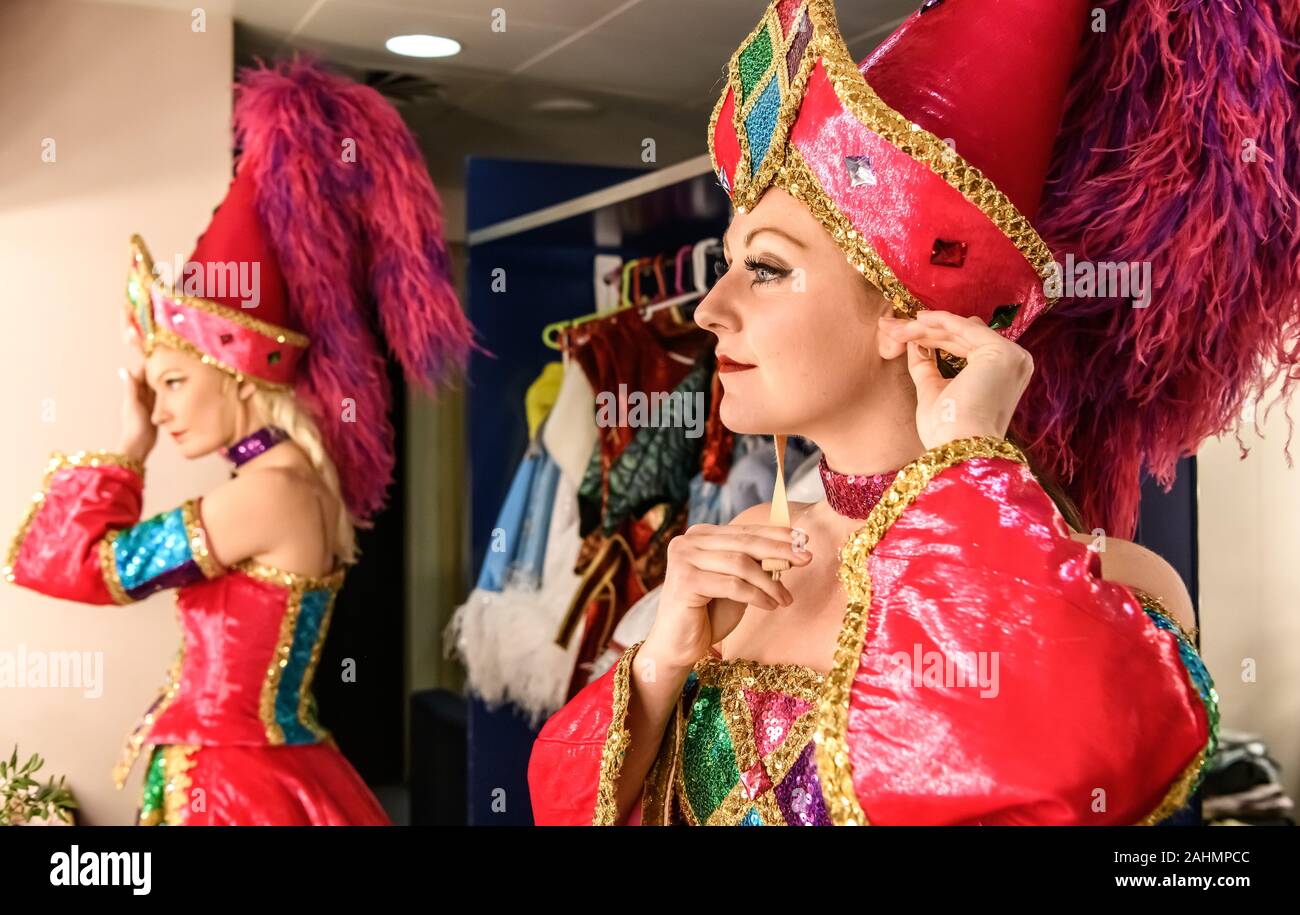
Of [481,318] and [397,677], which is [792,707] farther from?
[397,677]

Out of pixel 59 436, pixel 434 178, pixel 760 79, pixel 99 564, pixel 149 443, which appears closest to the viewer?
pixel 760 79

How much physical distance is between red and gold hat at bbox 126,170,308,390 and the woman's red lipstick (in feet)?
5.01

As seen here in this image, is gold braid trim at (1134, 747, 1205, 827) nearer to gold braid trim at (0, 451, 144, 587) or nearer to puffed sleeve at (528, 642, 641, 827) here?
puffed sleeve at (528, 642, 641, 827)

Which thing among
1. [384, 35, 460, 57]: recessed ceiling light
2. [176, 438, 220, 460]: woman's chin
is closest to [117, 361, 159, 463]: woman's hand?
[176, 438, 220, 460]: woman's chin

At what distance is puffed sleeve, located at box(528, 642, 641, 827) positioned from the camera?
1.13m

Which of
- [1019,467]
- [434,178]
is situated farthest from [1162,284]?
[434,178]

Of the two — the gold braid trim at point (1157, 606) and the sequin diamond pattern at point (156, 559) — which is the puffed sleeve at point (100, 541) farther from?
the gold braid trim at point (1157, 606)

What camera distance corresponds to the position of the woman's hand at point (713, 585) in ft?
3.41

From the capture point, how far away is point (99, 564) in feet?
7.50

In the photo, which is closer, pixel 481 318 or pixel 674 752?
pixel 674 752

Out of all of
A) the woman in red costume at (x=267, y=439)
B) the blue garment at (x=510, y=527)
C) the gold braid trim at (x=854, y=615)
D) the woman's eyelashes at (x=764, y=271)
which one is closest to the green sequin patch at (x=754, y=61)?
the woman's eyelashes at (x=764, y=271)

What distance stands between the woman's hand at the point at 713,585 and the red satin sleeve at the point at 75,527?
5.09 feet

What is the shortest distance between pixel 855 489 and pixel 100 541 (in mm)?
1706
